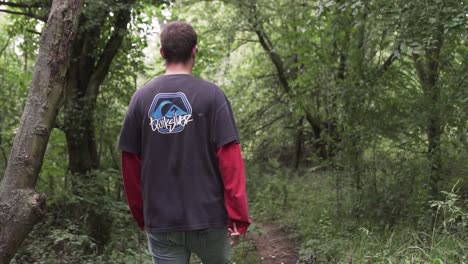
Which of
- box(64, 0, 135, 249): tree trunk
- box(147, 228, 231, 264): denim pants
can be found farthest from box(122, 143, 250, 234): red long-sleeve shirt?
box(64, 0, 135, 249): tree trunk

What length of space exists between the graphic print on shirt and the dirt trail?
408 cm

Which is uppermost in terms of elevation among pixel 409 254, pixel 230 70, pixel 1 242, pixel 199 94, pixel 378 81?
pixel 230 70

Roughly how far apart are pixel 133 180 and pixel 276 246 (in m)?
5.48

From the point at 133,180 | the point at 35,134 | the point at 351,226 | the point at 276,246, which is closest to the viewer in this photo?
the point at 133,180

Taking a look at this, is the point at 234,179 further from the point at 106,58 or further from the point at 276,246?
the point at 106,58

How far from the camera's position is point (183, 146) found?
2.71 metres

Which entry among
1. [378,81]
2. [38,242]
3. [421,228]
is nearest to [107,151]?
[38,242]

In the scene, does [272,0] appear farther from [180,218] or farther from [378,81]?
[180,218]

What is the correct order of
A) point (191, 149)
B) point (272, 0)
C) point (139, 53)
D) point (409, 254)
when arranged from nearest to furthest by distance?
point (191, 149) < point (409, 254) < point (139, 53) < point (272, 0)

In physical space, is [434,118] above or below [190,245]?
above

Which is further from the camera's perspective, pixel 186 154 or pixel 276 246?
pixel 276 246

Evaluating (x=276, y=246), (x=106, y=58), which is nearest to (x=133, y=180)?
(x=276, y=246)

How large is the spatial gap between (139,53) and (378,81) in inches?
163

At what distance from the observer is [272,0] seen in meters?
12.0
